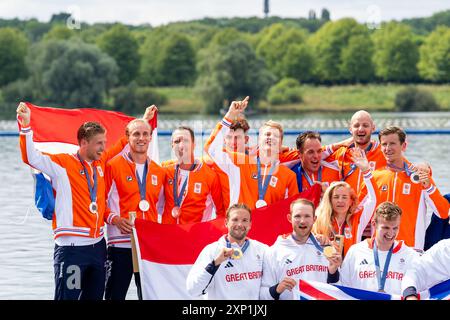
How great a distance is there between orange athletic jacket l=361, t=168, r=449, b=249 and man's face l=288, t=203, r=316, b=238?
3.80 feet

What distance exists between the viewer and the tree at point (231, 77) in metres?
72.0

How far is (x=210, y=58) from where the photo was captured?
7656 cm

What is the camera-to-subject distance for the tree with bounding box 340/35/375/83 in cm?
10819

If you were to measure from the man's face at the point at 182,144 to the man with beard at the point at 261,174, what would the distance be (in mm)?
340

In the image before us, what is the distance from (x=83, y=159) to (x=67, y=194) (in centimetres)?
28

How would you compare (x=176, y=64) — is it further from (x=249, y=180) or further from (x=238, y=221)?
(x=238, y=221)

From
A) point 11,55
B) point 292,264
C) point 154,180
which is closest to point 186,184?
point 154,180

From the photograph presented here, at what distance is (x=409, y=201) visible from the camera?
7.05m

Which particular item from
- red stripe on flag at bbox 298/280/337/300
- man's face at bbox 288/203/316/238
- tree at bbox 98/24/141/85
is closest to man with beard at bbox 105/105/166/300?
man's face at bbox 288/203/316/238

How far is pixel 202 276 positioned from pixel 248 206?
3.48ft

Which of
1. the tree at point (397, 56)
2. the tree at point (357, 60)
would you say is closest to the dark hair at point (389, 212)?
the tree at point (397, 56)

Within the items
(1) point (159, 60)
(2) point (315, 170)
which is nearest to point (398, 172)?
(2) point (315, 170)

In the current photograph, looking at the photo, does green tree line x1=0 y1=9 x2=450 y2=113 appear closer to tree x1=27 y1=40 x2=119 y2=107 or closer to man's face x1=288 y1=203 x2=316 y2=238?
tree x1=27 y1=40 x2=119 y2=107

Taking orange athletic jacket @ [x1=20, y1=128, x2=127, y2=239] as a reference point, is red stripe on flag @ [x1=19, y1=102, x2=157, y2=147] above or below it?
above
